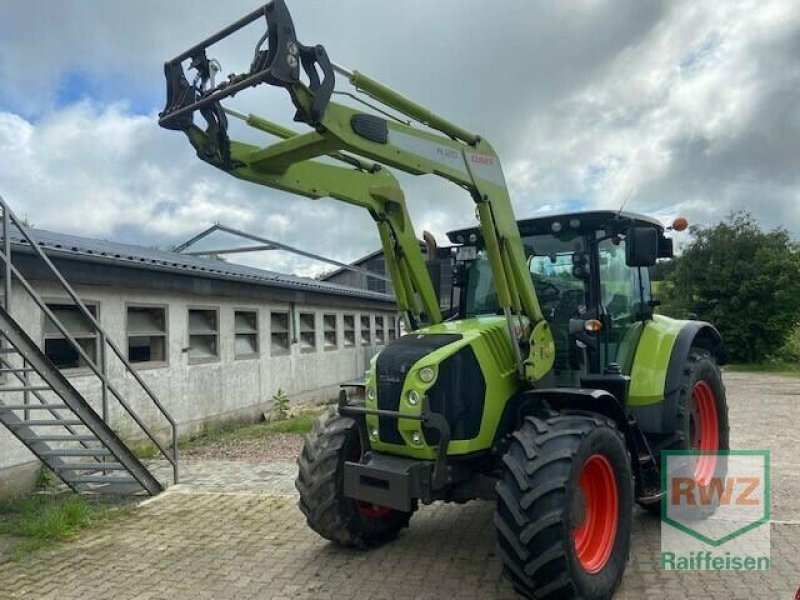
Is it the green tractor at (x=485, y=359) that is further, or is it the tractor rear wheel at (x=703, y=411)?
the tractor rear wheel at (x=703, y=411)

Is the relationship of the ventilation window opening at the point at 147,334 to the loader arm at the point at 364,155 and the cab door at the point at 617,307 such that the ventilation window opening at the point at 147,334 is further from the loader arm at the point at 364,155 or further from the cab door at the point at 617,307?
the cab door at the point at 617,307

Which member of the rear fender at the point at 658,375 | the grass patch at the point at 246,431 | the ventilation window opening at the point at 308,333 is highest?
the ventilation window opening at the point at 308,333

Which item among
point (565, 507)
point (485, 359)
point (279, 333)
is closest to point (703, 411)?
point (485, 359)

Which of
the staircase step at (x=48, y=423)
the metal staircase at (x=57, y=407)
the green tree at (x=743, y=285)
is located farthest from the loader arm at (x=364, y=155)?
the green tree at (x=743, y=285)

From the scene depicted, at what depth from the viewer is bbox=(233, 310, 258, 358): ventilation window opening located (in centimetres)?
1175

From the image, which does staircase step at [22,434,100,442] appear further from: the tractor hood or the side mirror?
the side mirror

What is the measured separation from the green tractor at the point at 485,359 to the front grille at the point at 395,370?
0.05ft

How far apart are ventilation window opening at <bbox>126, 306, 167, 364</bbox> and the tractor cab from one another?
5911 millimetres

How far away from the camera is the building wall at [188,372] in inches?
307

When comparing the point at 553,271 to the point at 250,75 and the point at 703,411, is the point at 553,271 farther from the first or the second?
the point at 250,75

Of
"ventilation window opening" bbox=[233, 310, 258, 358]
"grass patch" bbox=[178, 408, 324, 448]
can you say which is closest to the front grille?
"grass patch" bbox=[178, 408, 324, 448]

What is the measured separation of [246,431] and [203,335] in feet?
5.79

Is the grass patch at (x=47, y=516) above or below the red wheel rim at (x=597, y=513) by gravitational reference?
below

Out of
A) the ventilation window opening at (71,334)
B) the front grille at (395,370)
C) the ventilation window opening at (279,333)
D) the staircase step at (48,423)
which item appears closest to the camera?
the front grille at (395,370)
